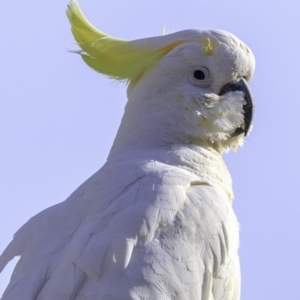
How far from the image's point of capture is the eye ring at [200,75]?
4.90 m

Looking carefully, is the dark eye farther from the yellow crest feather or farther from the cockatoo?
the yellow crest feather

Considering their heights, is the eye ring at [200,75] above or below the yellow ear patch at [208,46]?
below

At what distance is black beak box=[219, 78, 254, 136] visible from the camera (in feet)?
16.1

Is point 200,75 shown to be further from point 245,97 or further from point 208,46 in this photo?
point 245,97

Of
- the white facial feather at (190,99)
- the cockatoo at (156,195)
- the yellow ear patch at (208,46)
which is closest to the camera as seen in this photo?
the cockatoo at (156,195)

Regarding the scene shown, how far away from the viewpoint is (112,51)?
510 cm

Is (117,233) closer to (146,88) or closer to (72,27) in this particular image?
(146,88)

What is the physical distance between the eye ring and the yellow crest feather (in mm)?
197

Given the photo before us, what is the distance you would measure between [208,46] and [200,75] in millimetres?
162

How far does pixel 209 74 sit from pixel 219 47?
0.16m

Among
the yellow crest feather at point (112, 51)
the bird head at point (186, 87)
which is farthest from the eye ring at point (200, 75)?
the yellow crest feather at point (112, 51)

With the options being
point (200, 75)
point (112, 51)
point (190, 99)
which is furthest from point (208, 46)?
point (112, 51)

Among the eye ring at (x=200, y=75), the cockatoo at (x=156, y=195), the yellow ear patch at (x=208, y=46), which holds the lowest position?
the cockatoo at (x=156, y=195)

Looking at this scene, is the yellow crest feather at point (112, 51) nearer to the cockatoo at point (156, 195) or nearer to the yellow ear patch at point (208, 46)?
the cockatoo at point (156, 195)
